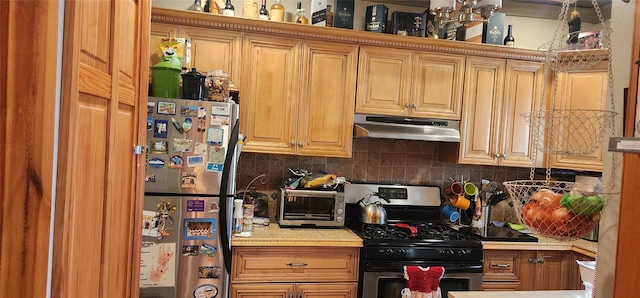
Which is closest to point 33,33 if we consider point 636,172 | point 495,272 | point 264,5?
point 636,172

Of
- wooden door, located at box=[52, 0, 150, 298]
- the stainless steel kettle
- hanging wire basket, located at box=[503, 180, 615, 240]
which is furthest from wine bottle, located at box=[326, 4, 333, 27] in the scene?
hanging wire basket, located at box=[503, 180, 615, 240]

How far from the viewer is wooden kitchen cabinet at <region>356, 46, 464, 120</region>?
3.21 meters

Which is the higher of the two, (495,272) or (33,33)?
(33,33)

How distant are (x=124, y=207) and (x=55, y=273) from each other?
0.59 metres

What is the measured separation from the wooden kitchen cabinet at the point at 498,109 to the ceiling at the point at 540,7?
527 mm

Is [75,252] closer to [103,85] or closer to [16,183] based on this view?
[16,183]

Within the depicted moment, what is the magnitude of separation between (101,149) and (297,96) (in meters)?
2.12

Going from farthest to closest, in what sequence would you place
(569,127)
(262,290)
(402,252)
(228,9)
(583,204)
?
(228,9), (402,252), (262,290), (569,127), (583,204)

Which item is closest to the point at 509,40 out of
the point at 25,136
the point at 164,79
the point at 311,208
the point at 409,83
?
the point at 409,83

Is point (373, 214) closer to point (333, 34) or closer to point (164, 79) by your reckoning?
point (333, 34)

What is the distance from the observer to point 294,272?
2859 millimetres

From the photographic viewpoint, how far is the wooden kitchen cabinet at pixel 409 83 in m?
3.21

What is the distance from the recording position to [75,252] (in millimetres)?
897

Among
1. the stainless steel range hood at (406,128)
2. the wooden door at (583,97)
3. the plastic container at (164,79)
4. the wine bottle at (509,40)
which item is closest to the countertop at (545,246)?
the wooden door at (583,97)
